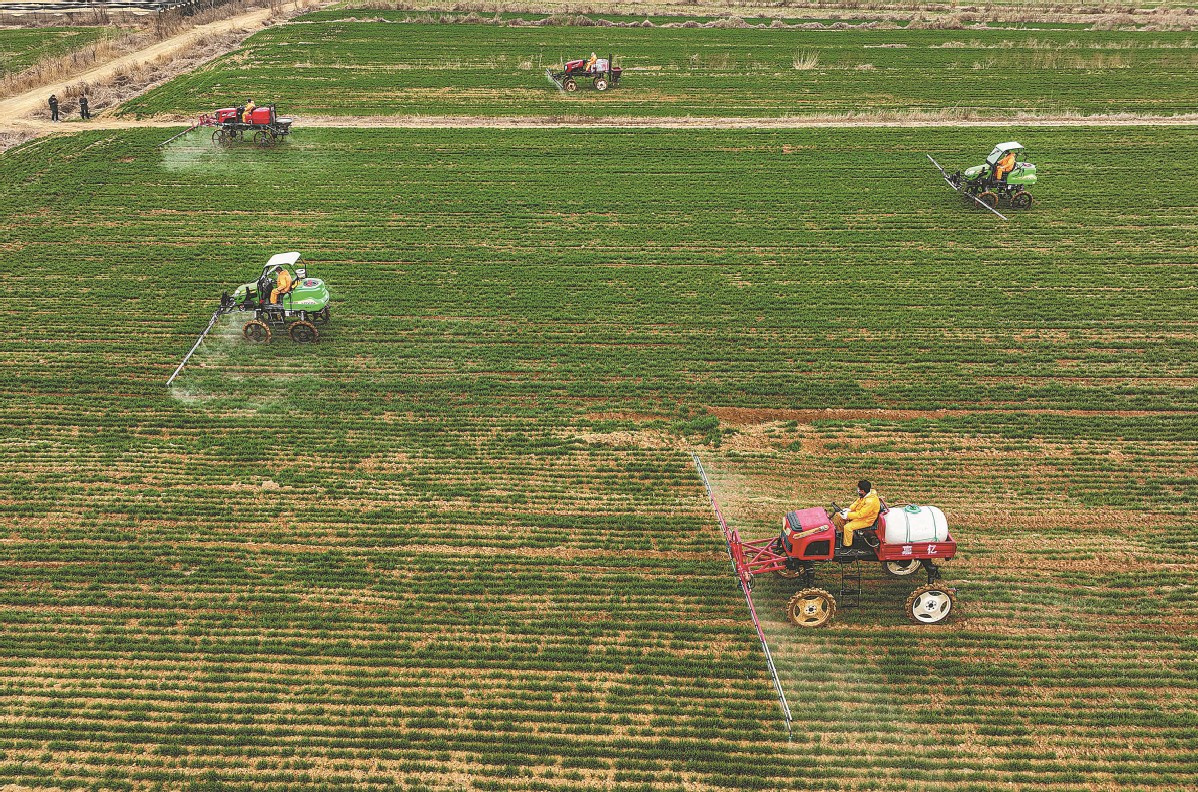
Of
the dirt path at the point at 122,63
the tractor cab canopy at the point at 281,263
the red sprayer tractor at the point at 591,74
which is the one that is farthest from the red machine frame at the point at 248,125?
the tractor cab canopy at the point at 281,263

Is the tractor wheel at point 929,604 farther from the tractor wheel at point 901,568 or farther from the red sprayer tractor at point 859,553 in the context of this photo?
the tractor wheel at point 901,568

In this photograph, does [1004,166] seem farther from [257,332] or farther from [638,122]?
[257,332]

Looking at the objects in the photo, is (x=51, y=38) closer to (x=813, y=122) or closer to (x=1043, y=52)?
(x=813, y=122)

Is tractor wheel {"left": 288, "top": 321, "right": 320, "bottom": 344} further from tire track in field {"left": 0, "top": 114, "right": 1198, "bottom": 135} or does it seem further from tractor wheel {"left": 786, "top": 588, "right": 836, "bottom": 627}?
tire track in field {"left": 0, "top": 114, "right": 1198, "bottom": 135}

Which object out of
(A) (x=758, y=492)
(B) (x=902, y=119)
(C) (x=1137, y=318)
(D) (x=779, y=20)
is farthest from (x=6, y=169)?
(D) (x=779, y=20)

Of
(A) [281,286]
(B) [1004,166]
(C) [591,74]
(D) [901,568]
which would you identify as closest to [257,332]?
(A) [281,286]
